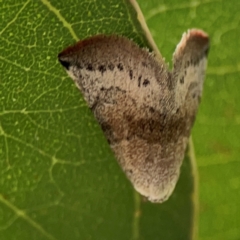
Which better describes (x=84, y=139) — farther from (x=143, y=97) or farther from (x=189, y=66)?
(x=189, y=66)

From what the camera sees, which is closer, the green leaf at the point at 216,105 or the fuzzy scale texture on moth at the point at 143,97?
the fuzzy scale texture on moth at the point at 143,97

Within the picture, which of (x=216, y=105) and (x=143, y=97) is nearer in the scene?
(x=143, y=97)

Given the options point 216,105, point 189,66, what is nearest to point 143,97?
point 189,66

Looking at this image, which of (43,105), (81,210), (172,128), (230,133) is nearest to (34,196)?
(81,210)

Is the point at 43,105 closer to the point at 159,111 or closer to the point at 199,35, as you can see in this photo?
the point at 159,111

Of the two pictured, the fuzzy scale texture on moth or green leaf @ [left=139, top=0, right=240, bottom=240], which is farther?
green leaf @ [left=139, top=0, right=240, bottom=240]
